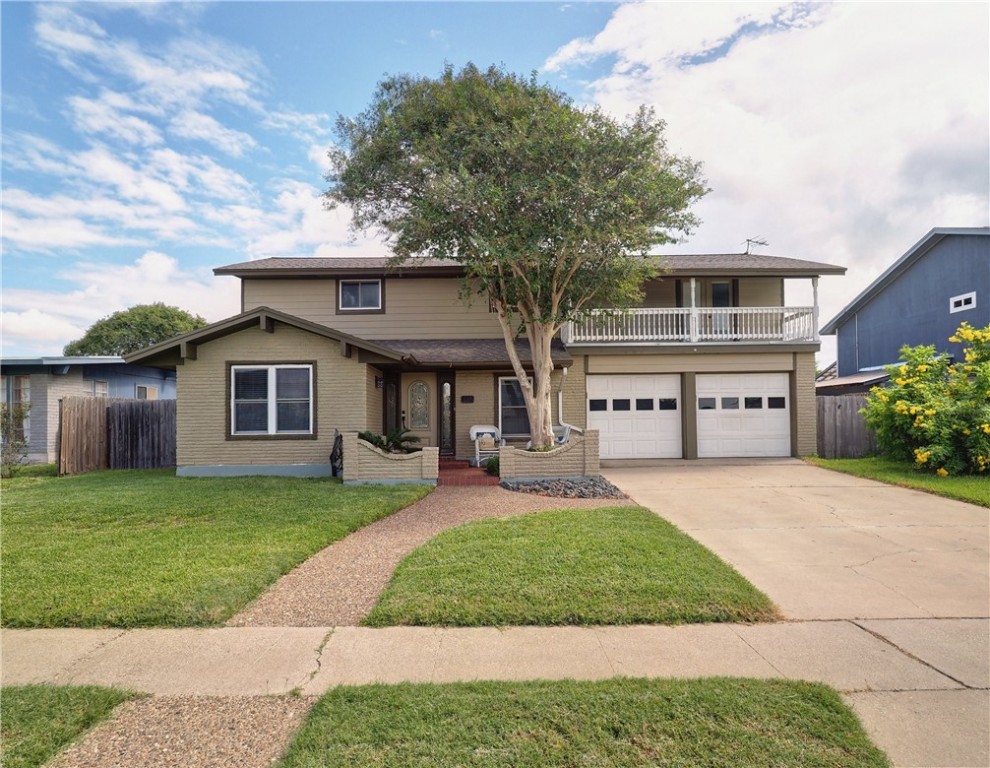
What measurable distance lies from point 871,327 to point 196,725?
28862 mm

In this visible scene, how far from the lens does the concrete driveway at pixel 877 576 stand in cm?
321

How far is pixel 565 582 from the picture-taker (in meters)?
5.21

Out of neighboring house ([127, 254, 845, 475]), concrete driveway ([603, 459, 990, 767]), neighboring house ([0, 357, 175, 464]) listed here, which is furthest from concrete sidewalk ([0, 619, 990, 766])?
neighboring house ([0, 357, 175, 464])

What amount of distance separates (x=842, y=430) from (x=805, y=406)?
129 centimetres

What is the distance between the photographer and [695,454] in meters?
15.7

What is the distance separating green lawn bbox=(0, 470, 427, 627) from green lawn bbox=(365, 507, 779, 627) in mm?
1604

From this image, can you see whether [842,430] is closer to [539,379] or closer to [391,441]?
[539,379]

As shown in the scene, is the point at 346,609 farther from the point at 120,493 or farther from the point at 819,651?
the point at 120,493

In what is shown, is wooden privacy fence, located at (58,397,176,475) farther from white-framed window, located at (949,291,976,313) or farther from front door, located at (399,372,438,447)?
white-framed window, located at (949,291,976,313)

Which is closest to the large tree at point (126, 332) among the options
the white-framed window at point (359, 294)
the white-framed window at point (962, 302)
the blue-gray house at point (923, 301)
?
the white-framed window at point (359, 294)

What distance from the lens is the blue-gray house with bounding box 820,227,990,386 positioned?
1875 centimetres

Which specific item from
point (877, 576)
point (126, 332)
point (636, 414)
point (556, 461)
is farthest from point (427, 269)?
point (126, 332)

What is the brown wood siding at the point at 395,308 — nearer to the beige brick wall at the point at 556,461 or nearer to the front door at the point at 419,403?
the front door at the point at 419,403

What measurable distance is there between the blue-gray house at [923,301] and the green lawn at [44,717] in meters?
24.2
